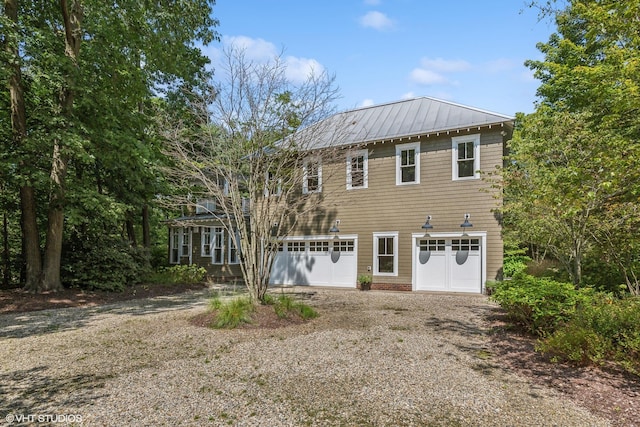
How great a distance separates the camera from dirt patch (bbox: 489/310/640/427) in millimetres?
3584

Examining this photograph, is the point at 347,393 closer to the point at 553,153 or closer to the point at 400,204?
the point at 553,153

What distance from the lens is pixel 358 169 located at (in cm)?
1343

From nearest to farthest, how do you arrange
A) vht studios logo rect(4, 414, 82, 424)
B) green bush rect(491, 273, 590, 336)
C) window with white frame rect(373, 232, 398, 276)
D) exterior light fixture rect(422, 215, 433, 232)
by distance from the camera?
1. vht studios logo rect(4, 414, 82, 424)
2. green bush rect(491, 273, 590, 336)
3. exterior light fixture rect(422, 215, 433, 232)
4. window with white frame rect(373, 232, 398, 276)

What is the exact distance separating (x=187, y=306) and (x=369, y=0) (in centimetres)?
885

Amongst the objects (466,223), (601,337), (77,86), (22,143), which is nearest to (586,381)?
(601,337)

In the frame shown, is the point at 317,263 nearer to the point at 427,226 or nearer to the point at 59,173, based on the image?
the point at 427,226

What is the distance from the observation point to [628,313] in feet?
16.5

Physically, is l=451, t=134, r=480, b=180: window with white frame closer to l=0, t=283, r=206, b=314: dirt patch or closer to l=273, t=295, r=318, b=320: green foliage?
l=273, t=295, r=318, b=320: green foliage

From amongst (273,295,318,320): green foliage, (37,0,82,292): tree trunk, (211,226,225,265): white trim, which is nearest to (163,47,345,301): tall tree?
(273,295,318,320): green foliage

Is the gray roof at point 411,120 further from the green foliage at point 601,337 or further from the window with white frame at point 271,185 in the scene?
the green foliage at point 601,337

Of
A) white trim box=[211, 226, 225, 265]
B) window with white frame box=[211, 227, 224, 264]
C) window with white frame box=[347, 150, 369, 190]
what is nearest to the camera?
window with white frame box=[347, 150, 369, 190]

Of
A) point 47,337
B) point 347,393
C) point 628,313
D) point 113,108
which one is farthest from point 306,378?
point 113,108

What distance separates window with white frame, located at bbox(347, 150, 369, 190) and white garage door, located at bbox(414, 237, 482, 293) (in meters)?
2.94

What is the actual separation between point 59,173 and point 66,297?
3502 millimetres
